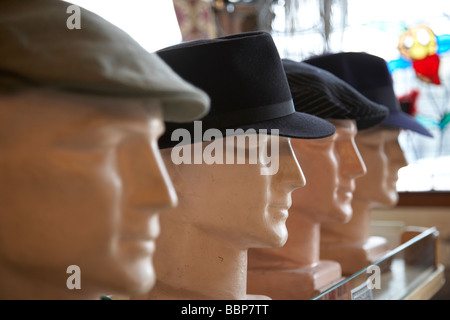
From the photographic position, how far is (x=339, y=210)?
1.86 meters

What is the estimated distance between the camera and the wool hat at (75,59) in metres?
0.79

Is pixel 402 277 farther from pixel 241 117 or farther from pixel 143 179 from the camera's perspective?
pixel 143 179

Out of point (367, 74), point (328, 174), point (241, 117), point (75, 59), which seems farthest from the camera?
point (367, 74)

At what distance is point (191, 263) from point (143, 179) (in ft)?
1.81

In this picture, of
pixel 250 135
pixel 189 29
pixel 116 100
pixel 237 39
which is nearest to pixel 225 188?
pixel 250 135

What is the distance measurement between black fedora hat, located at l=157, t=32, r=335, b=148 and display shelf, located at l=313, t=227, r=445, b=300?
39 centimetres

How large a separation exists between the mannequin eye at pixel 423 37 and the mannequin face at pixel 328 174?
5.93ft

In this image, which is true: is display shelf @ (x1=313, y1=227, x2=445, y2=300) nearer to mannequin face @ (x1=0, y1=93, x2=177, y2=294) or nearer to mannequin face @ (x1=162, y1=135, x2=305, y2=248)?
mannequin face @ (x1=162, y1=135, x2=305, y2=248)

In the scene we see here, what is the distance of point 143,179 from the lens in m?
0.87

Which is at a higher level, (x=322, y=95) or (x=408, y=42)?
(x=408, y=42)

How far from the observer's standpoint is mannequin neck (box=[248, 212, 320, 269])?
1.83 metres

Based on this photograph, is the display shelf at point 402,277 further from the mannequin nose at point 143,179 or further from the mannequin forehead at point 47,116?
the mannequin forehead at point 47,116

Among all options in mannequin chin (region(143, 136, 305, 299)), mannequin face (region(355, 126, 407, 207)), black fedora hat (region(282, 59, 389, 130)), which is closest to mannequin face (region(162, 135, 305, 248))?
mannequin chin (region(143, 136, 305, 299))

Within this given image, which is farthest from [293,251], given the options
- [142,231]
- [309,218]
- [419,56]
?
[419,56]
